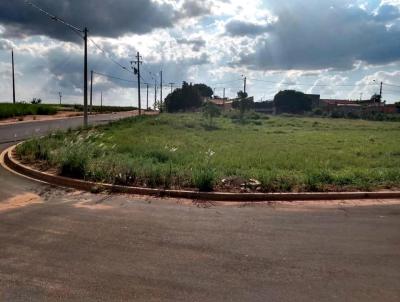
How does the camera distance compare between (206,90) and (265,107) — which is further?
(206,90)

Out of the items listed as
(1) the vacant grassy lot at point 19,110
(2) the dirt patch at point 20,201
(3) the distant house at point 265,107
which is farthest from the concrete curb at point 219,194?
(3) the distant house at point 265,107

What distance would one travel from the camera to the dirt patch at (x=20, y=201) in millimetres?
7863

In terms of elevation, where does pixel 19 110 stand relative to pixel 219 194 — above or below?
above


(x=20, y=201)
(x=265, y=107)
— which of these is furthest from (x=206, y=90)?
(x=20, y=201)

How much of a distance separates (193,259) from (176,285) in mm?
794

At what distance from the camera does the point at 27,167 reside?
11648 mm

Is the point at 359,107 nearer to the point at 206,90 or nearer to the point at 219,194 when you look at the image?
the point at 206,90

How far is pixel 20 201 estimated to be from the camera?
27.5 ft

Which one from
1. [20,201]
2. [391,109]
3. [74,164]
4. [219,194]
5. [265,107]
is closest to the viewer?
[20,201]

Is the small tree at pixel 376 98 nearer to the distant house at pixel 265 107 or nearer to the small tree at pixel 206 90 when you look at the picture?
the distant house at pixel 265 107

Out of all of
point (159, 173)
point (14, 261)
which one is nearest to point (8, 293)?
point (14, 261)

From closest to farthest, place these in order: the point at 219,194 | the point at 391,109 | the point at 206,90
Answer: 1. the point at 219,194
2. the point at 391,109
3. the point at 206,90

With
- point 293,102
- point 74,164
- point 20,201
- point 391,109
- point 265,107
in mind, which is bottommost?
point 20,201

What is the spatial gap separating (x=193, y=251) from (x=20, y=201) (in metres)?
4.24
